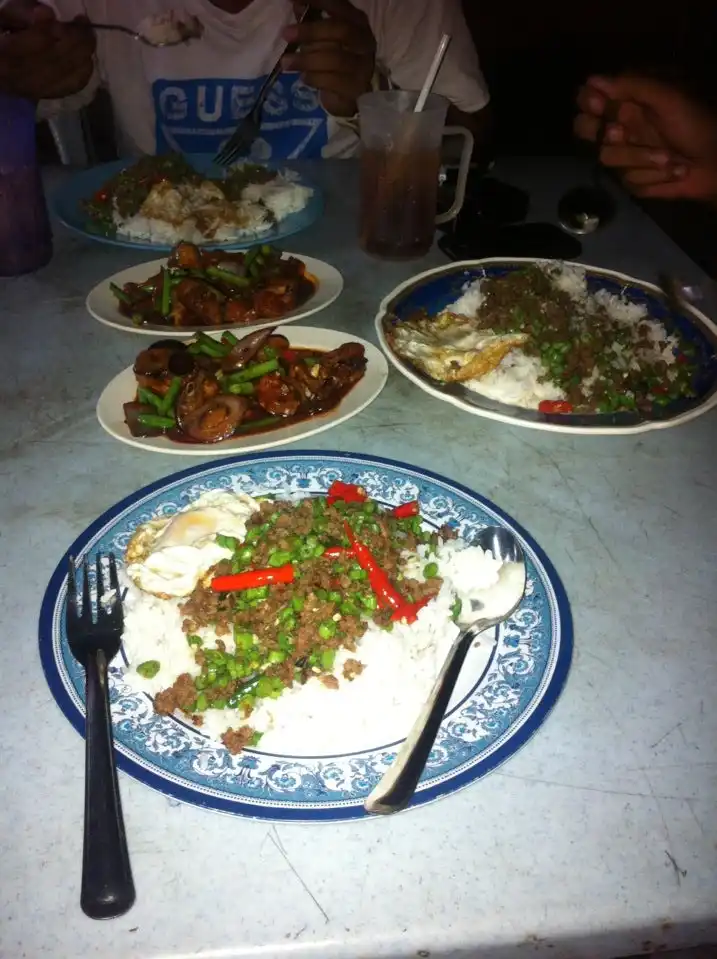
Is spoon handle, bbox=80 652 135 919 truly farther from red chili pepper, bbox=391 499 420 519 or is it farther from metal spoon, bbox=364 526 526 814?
red chili pepper, bbox=391 499 420 519

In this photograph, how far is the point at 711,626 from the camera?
151 centimetres

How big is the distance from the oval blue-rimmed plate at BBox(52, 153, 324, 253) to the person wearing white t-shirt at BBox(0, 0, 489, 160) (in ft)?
1.79

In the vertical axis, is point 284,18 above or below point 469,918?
above

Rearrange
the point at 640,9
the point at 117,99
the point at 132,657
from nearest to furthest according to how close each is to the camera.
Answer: the point at 132,657
the point at 117,99
the point at 640,9

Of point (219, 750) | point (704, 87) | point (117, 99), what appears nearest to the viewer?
point (219, 750)

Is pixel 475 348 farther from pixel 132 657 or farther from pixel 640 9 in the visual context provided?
pixel 640 9

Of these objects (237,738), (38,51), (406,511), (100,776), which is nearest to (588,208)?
(406,511)

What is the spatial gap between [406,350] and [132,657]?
132 centimetres

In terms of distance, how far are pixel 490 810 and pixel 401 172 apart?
231cm

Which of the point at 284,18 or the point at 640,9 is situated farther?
the point at 640,9

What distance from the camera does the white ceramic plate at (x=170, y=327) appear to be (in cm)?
245

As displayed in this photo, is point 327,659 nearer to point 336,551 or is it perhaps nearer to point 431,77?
point 336,551

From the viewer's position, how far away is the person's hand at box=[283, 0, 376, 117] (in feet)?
11.7

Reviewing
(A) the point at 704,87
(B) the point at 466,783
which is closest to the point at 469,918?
(B) the point at 466,783
